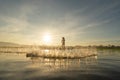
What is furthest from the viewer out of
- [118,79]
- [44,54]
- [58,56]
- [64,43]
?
[64,43]

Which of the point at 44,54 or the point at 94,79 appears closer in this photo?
the point at 94,79

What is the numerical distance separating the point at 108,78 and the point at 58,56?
27678 millimetres

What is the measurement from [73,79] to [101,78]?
Result: 3168mm

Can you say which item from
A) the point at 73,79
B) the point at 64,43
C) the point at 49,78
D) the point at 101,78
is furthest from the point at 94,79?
the point at 64,43

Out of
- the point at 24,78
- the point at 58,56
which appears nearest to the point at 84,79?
the point at 24,78

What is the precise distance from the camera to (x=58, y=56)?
147 ft

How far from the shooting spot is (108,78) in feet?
58.2

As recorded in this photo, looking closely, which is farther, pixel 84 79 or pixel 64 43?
pixel 64 43

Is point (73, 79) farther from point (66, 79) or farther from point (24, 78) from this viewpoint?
point (24, 78)

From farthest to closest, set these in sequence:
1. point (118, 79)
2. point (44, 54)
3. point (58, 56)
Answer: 1. point (44, 54)
2. point (58, 56)
3. point (118, 79)

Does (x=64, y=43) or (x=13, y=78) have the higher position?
(x=64, y=43)

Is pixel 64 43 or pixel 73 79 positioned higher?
pixel 64 43

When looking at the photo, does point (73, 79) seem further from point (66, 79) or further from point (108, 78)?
point (108, 78)

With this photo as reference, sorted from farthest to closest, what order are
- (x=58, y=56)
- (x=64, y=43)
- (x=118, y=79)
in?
(x=64, y=43) → (x=58, y=56) → (x=118, y=79)
